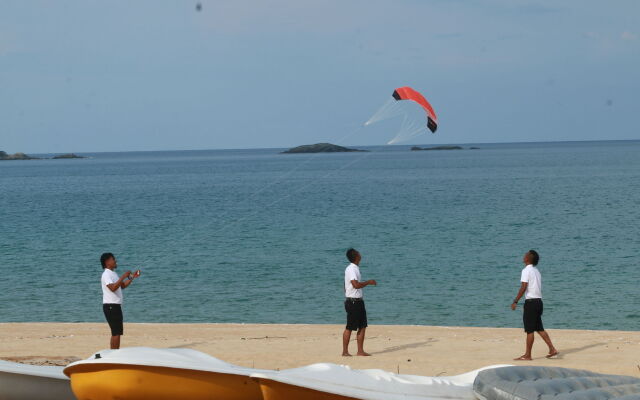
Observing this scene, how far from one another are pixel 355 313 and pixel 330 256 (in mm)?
26107

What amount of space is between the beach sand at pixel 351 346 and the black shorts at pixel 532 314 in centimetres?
53

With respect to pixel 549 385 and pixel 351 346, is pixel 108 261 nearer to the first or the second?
pixel 351 346

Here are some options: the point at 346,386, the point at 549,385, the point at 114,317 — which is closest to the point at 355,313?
the point at 114,317

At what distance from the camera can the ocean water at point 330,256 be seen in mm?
25094

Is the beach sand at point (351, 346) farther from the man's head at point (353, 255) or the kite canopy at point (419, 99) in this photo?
the kite canopy at point (419, 99)

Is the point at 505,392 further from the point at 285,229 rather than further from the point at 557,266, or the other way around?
the point at 285,229

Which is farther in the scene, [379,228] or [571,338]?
[379,228]

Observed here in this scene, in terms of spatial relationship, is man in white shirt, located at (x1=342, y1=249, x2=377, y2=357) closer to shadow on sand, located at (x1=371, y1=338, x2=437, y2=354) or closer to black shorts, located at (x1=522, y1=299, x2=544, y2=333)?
shadow on sand, located at (x1=371, y1=338, x2=437, y2=354)

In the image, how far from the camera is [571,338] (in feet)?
51.3

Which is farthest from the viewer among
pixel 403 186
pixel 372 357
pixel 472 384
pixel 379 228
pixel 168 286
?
pixel 403 186

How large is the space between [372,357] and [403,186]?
292 ft

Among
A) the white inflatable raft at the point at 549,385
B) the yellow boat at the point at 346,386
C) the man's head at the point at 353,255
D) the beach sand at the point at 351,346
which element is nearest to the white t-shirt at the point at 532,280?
the beach sand at the point at 351,346

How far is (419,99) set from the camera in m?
20.3

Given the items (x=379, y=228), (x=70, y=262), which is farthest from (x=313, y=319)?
(x=379, y=228)
